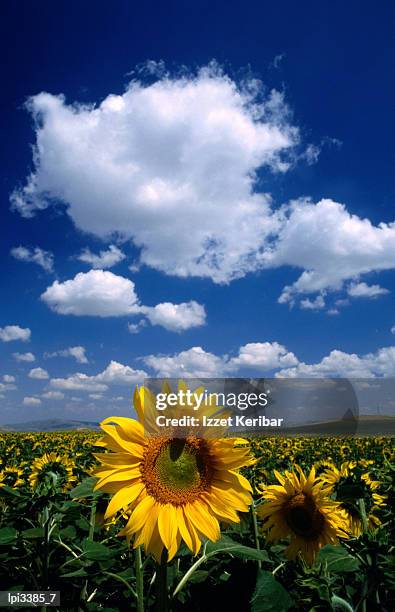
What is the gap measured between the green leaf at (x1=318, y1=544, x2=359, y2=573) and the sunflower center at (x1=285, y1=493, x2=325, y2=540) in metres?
0.82

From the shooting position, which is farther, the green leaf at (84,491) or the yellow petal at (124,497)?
the green leaf at (84,491)

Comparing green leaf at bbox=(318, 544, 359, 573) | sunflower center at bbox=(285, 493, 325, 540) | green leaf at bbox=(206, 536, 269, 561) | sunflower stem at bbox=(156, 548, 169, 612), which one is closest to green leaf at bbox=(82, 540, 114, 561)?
green leaf at bbox=(206, 536, 269, 561)

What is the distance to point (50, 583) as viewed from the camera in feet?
8.98

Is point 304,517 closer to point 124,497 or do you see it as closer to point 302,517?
point 302,517

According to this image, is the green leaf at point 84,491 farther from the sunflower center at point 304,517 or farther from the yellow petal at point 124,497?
the sunflower center at point 304,517

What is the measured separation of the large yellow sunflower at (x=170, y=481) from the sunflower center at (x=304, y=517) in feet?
4.65

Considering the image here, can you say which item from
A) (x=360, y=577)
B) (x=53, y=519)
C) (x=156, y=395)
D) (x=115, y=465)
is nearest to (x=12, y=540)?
(x=53, y=519)

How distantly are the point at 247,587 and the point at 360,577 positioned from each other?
42.3 inches

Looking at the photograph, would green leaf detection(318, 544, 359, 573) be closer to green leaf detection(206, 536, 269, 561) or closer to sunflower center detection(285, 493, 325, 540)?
green leaf detection(206, 536, 269, 561)

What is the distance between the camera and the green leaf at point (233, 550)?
6.18 feet

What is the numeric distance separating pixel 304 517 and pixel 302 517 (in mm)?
14

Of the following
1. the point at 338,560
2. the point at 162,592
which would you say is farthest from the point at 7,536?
the point at 338,560

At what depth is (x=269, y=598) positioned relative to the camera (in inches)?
73.1

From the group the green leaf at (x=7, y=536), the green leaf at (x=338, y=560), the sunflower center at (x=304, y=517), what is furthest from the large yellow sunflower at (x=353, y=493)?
the green leaf at (x=7, y=536)
